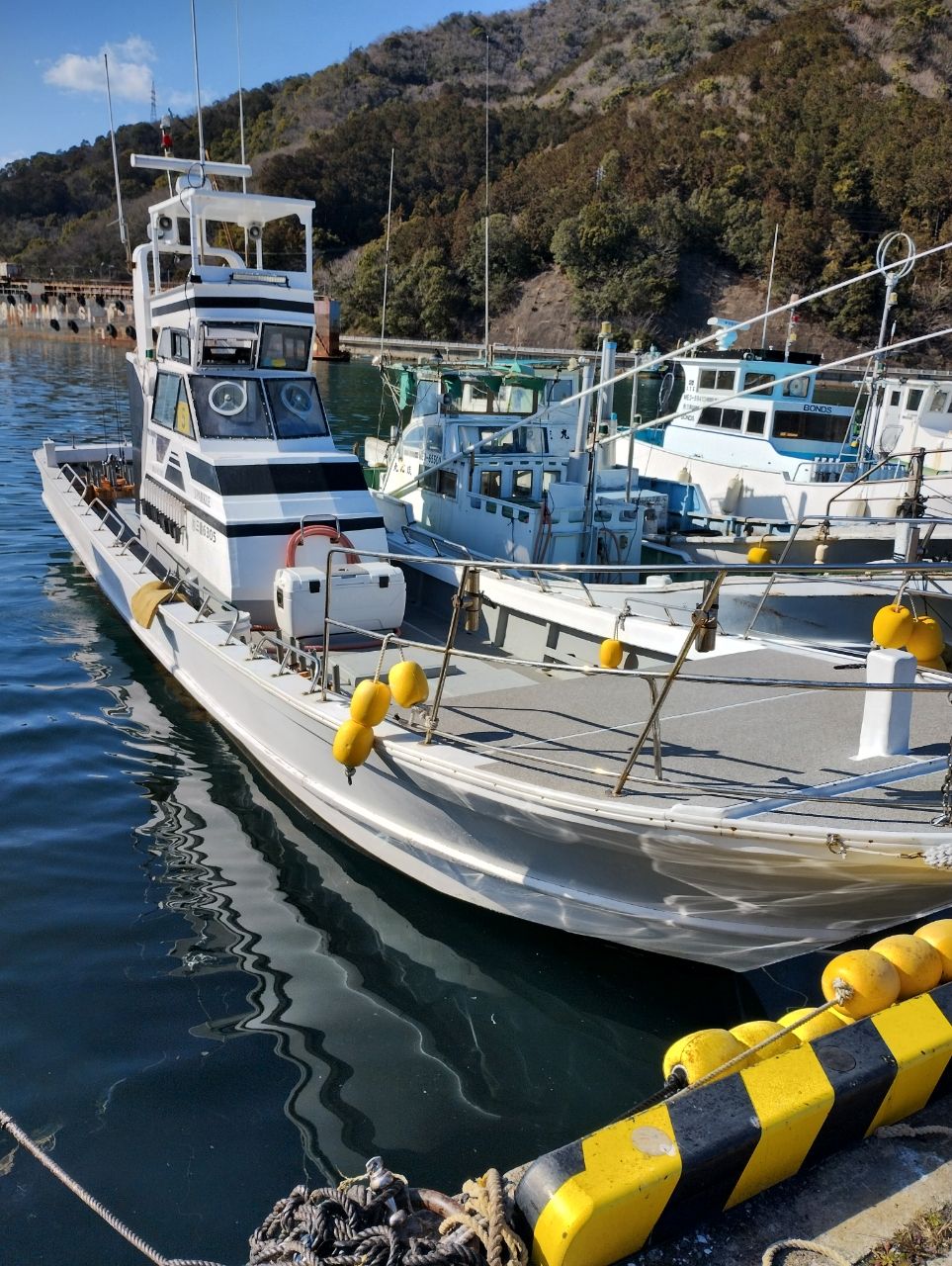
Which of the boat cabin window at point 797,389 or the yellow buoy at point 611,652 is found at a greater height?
the boat cabin window at point 797,389

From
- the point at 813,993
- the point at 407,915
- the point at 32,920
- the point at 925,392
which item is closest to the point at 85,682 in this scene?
the point at 32,920

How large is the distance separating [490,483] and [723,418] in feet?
27.2

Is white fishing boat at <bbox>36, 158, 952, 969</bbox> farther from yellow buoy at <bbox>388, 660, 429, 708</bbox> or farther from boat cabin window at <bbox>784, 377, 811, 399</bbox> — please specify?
boat cabin window at <bbox>784, 377, 811, 399</bbox>

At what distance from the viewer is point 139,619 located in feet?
32.0

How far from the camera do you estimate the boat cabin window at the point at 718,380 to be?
1912 cm

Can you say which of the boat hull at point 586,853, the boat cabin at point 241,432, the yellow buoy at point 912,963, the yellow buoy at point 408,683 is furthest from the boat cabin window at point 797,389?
the yellow buoy at point 912,963

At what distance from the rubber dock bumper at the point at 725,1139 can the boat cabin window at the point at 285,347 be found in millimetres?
8748

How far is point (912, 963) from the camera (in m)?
4.28

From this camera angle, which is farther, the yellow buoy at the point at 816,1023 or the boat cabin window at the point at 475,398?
the boat cabin window at the point at 475,398

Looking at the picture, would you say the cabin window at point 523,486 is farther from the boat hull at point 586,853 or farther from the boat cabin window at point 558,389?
the boat hull at point 586,853

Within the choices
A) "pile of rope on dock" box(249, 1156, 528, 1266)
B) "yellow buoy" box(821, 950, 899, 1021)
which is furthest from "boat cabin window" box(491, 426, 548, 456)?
"pile of rope on dock" box(249, 1156, 528, 1266)

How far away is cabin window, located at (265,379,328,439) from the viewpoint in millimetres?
10141

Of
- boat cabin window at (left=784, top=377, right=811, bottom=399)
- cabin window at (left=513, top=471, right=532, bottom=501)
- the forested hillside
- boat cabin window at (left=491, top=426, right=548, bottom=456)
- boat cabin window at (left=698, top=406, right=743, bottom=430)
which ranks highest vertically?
the forested hillside

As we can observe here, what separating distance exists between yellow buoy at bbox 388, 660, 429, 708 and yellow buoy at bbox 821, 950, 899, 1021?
2.72m
